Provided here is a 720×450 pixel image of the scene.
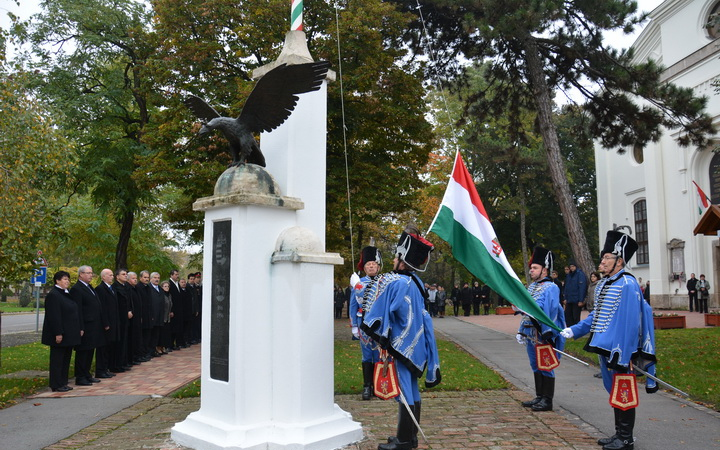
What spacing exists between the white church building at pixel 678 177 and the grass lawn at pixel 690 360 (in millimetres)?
11985

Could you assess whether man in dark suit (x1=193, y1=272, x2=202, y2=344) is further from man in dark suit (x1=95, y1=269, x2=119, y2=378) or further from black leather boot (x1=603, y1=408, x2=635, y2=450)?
black leather boot (x1=603, y1=408, x2=635, y2=450)

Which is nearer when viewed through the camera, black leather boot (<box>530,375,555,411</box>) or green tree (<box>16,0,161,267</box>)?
black leather boot (<box>530,375,555,411</box>)

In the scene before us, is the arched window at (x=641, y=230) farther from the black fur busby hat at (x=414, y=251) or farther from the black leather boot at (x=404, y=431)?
the black leather boot at (x=404, y=431)

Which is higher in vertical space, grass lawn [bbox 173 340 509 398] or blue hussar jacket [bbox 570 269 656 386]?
blue hussar jacket [bbox 570 269 656 386]

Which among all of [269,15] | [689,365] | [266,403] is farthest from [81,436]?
[269,15]

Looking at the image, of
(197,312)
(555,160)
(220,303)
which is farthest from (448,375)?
(555,160)

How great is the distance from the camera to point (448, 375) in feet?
33.6

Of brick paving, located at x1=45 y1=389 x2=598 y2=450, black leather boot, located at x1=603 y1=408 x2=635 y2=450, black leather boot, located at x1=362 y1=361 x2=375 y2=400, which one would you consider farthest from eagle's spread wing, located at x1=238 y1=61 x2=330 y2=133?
black leather boot, located at x1=603 y1=408 x2=635 y2=450

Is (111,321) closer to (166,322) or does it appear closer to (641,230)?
(166,322)

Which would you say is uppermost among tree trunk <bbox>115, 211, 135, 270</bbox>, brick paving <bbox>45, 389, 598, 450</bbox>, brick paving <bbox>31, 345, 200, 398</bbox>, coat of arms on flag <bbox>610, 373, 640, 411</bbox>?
tree trunk <bbox>115, 211, 135, 270</bbox>

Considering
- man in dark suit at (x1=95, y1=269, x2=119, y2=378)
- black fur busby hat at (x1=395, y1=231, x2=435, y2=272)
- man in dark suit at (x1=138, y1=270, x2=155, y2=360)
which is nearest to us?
black fur busby hat at (x1=395, y1=231, x2=435, y2=272)

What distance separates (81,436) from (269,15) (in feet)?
36.4

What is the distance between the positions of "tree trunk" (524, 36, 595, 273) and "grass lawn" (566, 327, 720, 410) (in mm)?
2730

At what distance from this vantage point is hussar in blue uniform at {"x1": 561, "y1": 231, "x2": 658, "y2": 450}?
581 centimetres
